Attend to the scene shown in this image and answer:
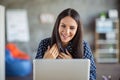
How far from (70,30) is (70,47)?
183 millimetres

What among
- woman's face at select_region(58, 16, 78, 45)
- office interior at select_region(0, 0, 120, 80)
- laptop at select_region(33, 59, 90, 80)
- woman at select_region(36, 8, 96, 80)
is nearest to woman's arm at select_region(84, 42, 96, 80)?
woman at select_region(36, 8, 96, 80)

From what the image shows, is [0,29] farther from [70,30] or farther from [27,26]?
[27,26]

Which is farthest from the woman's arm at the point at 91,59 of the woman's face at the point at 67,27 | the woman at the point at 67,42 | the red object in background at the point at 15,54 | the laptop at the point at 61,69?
the red object in background at the point at 15,54

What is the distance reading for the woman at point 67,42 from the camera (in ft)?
5.36

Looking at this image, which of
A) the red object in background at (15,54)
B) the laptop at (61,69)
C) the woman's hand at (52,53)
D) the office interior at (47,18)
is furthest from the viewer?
the office interior at (47,18)

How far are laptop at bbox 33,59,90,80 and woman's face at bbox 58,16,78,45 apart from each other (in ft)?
1.28

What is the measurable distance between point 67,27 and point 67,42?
16cm

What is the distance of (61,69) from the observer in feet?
4.16

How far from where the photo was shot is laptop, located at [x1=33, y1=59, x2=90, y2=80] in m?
1.25

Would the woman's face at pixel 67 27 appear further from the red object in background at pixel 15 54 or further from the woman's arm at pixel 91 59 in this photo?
the red object in background at pixel 15 54

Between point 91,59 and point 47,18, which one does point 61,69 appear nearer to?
point 91,59

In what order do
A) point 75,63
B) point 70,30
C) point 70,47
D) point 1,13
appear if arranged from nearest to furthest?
point 75,63
point 70,30
point 70,47
point 1,13

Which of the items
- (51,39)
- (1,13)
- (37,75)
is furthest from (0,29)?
(37,75)

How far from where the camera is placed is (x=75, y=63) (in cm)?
126
